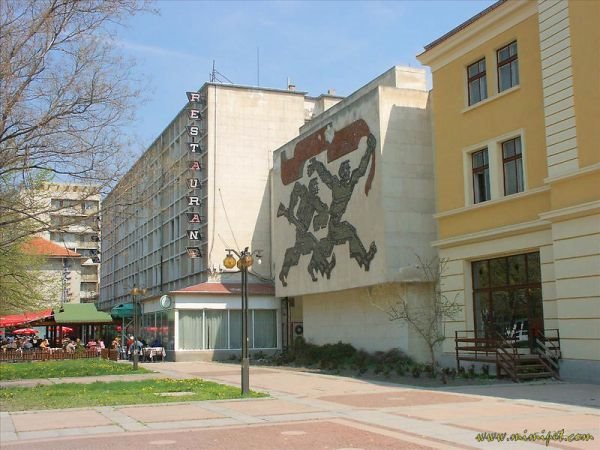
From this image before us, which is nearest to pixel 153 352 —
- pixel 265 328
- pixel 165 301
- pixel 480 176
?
pixel 165 301

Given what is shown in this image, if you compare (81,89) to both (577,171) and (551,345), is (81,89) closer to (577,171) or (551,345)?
(577,171)

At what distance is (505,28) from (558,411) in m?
15.2

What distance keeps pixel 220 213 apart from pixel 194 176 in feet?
10.3

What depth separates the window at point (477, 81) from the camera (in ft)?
85.7

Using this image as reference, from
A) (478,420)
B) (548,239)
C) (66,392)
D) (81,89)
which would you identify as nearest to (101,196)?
(81,89)

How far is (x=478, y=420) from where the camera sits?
13.2 metres

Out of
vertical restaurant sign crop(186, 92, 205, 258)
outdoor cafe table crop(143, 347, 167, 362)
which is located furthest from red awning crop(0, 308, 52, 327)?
vertical restaurant sign crop(186, 92, 205, 258)

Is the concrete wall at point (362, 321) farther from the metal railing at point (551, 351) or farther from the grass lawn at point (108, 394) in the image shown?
the grass lawn at point (108, 394)

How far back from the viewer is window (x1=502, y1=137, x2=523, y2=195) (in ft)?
79.7

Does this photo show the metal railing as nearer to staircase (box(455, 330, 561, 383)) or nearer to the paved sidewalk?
staircase (box(455, 330, 561, 383))

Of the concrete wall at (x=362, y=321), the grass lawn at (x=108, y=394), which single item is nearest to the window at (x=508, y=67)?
the concrete wall at (x=362, y=321)

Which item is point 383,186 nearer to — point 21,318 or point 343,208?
point 343,208

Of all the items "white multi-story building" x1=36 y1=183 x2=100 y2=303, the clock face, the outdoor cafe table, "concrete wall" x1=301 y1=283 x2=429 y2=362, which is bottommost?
the outdoor cafe table

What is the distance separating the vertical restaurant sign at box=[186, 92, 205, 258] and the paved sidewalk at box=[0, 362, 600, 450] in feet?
94.2
